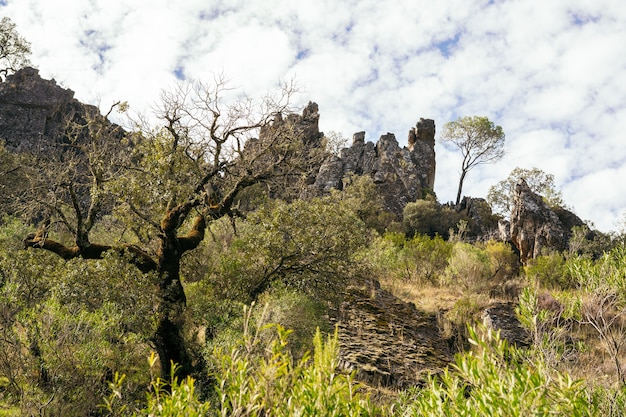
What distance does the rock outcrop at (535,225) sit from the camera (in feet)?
100

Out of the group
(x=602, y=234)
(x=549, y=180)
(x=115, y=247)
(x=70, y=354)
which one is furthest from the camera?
(x=549, y=180)

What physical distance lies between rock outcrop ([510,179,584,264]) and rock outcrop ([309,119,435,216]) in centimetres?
1431

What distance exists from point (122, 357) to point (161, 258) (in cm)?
291

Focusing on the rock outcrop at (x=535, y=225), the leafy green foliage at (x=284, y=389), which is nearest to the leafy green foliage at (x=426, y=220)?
the rock outcrop at (x=535, y=225)

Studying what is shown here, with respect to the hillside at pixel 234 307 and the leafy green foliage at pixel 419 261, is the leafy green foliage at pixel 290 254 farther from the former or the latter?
the leafy green foliage at pixel 419 261

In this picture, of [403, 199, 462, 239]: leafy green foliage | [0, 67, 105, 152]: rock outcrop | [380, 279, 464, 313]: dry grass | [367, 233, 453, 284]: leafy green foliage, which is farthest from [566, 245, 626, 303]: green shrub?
[0, 67, 105, 152]: rock outcrop

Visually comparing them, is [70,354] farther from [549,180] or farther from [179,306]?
[549,180]

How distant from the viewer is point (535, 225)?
104 ft

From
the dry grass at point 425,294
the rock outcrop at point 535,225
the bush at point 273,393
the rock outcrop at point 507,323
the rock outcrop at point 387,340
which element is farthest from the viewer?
the rock outcrop at point 535,225

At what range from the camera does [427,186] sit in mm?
53938

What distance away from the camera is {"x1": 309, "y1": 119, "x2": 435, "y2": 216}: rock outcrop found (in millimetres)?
46938

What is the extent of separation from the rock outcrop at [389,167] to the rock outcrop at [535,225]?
1431 cm

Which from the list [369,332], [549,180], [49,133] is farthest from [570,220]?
[49,133]

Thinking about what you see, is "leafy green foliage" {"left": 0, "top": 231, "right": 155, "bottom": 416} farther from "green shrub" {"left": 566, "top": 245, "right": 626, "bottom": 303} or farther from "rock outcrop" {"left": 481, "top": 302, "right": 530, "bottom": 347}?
"rock outcrop" {"left": 481, "top": 302, "right": 530, "bottom": 347}
